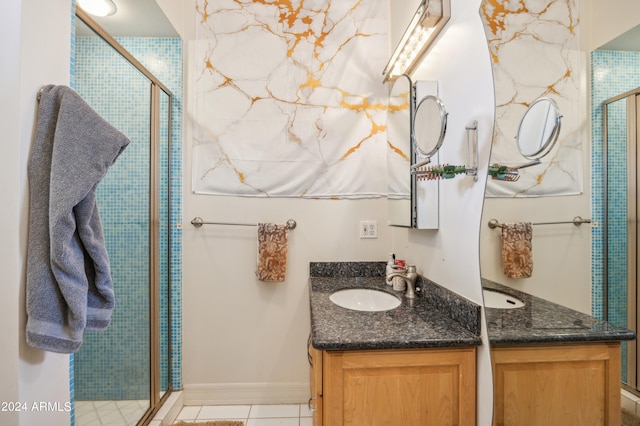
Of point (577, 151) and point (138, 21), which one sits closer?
point (577, 151)

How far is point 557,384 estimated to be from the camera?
640 millimetres

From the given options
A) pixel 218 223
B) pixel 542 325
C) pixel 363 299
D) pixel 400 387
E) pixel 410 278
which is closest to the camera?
pixel 542 325

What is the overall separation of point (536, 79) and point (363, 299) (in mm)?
1204

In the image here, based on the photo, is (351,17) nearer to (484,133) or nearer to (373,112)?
(373,112)

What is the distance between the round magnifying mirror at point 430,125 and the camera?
40.7 inches

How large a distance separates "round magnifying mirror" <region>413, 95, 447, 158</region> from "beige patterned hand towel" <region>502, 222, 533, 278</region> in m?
0.41

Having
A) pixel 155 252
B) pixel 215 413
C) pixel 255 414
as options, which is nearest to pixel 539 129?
pixel 155 252

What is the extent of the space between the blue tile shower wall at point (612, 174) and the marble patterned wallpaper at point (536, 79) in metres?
0.04

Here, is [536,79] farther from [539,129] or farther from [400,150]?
[400,150]

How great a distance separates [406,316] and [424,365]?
0.74ft

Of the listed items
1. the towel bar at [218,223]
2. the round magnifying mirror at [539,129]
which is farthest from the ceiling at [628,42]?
the towel bar at [218,223]

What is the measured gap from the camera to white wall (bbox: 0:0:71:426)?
77 cm

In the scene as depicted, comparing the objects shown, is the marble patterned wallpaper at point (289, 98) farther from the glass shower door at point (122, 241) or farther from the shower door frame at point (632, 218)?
the shower door frame at point (632, 218)

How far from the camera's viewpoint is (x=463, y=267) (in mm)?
1047
